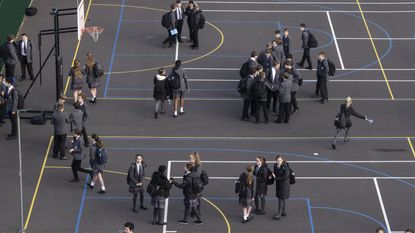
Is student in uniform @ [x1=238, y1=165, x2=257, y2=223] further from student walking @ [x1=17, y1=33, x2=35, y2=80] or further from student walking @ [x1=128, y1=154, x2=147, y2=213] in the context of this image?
student walking @ [x1=17, y1=33, x2=35, y2=80]

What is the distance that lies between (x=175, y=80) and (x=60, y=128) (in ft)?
16.3

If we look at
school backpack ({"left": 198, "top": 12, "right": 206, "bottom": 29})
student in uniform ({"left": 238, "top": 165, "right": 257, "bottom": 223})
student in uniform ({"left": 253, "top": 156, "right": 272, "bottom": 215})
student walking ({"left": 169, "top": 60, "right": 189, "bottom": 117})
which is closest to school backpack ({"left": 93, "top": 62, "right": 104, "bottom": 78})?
student walking ({"left": 169, "top": 60, "right": 189, "bottom": 117})

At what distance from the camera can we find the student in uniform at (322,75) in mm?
43594

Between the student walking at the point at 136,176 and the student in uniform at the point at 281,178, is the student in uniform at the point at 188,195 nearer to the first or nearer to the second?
the student walking at the point at 136,176

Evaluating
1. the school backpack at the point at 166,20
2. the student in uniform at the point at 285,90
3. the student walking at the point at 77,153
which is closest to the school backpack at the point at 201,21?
the school backpack at the point at 166,20

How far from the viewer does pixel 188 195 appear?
35.4 meters

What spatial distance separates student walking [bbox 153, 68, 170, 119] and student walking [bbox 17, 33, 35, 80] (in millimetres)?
5580

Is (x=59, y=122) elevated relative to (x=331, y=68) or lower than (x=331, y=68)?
lower

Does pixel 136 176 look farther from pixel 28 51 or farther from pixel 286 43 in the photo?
pixel 286 43


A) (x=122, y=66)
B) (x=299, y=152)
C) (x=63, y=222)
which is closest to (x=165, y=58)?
(x=122, y=66)

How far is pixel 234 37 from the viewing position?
164ft

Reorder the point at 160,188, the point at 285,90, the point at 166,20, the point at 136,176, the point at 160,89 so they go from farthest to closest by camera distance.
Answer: the point at 166,20
the point at 160,89
the point at 285,90
the point at 136,176
the point at 160,188

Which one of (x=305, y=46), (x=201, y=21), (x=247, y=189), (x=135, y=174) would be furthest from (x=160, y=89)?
(x=247, y=189)

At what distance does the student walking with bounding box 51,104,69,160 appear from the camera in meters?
39.3
